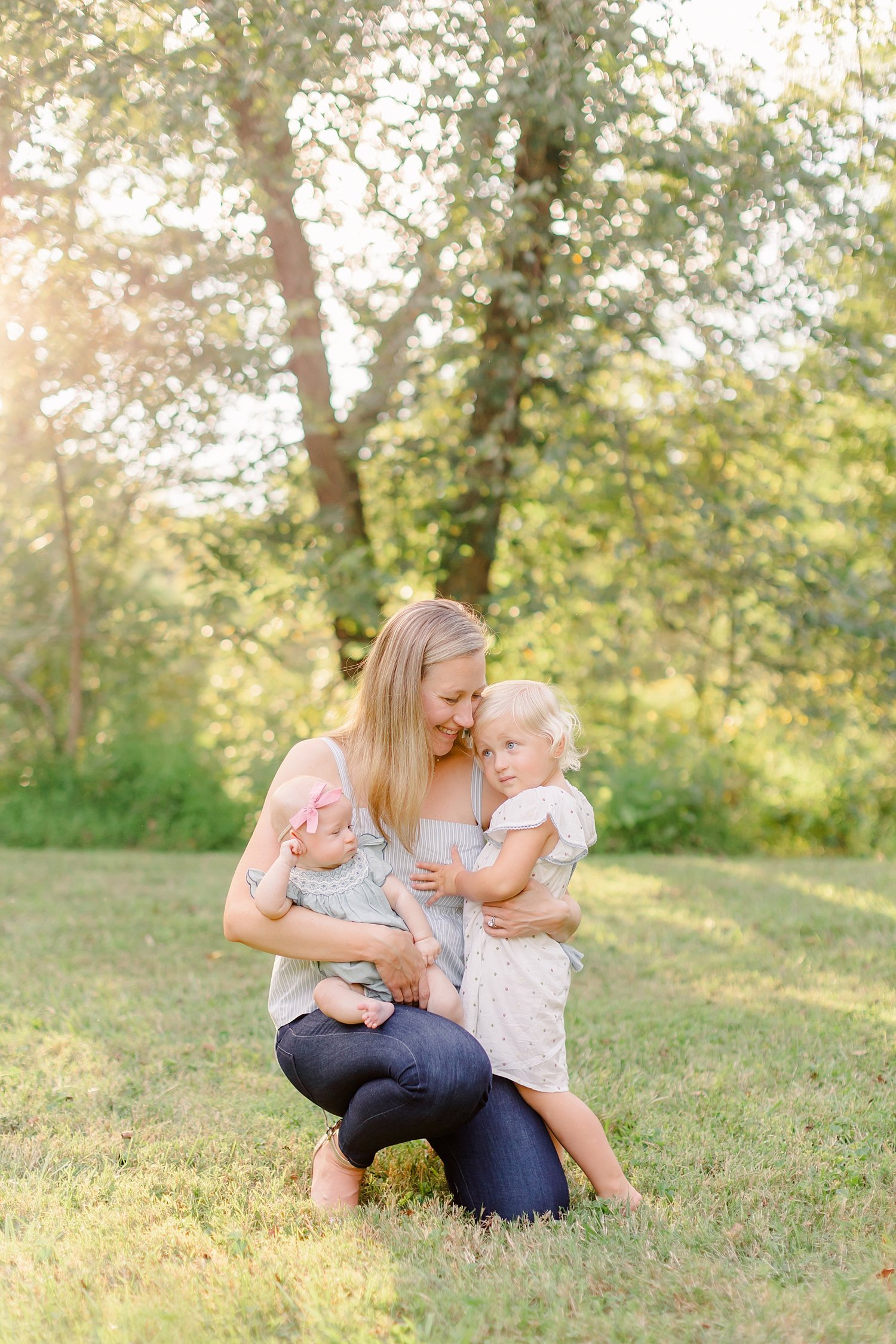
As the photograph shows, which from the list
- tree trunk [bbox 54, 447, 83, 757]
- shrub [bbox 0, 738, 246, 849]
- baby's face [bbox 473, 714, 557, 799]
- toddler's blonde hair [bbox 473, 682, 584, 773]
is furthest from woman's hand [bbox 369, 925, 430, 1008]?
tree trunk [bbox 54, 447, 83, 757]

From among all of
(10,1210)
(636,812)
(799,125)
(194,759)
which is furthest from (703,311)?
(10,1210)

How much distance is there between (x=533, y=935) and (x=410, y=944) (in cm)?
35

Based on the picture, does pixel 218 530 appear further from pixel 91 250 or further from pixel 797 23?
pixel 797 23

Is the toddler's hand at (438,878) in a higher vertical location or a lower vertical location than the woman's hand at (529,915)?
higher

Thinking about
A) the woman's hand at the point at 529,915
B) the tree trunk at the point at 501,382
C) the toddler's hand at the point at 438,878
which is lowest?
the woman's hand at the point at 529,915

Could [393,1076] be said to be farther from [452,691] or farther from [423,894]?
[452,691]

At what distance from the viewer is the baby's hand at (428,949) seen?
281 centimetres

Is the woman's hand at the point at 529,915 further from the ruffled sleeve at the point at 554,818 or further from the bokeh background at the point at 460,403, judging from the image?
the bokeh background at the point at 460,403

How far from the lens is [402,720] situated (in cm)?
295

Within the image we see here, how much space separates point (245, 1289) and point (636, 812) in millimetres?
6392

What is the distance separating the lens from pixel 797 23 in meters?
6.22

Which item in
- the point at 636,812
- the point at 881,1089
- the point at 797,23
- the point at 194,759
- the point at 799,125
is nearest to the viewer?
the point at 881,1089

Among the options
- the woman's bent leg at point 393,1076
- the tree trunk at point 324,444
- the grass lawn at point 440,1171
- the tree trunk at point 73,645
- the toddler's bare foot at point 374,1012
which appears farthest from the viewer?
the tree trunk at point 73,645

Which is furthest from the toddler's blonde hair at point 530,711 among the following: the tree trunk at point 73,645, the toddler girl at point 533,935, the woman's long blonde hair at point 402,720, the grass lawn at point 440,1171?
the tree trunk at point 73,645
